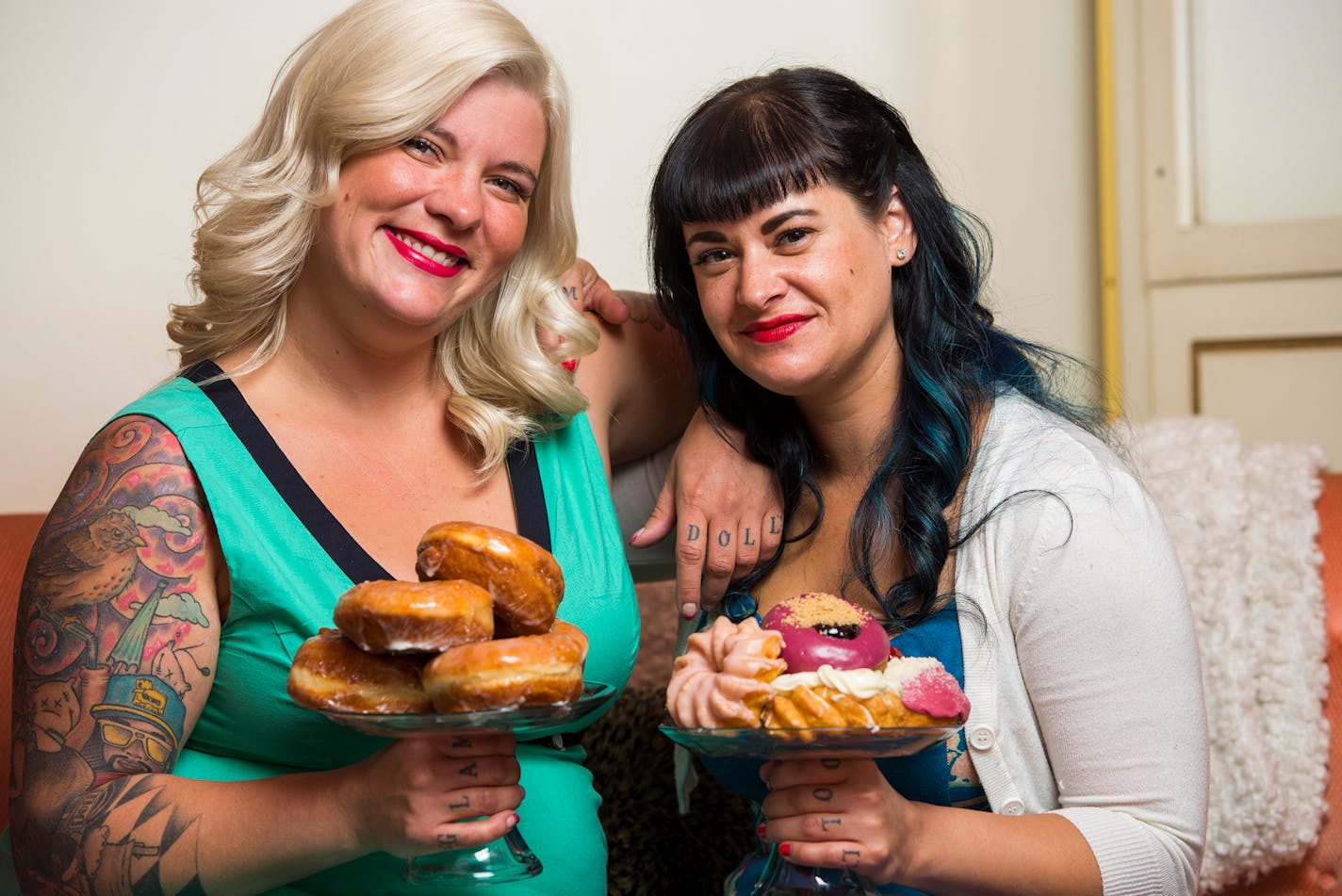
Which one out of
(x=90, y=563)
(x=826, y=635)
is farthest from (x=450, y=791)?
(x=90, y=563)

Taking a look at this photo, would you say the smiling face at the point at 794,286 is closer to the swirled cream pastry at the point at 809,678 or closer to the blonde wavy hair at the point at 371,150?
the blonde wavy hair at the point at 371,150

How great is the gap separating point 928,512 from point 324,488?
81 cm

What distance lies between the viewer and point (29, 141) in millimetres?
2744

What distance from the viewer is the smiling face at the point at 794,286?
170 cm

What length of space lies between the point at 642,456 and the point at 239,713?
0.92 metres

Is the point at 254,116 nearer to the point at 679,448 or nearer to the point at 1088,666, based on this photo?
the point at 679,448

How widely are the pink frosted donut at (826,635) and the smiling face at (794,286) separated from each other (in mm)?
483

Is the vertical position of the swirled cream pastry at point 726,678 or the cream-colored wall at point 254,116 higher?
the cream-colored wall at point 254,116

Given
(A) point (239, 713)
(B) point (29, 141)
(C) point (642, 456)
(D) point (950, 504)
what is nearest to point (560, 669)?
(A) point (239, 713)

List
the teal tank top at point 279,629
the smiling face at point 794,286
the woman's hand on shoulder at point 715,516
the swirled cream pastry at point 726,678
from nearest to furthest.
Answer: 1. the swirled cream pastry at point 726,678
2. the teal tank top at point 279,629
3. the smiling face at point 794,286
4. the woman's hand on shoulder at point 715,516

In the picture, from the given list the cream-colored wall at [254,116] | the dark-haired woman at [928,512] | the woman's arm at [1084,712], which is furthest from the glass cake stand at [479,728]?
the cream-colored wall at [254,116]

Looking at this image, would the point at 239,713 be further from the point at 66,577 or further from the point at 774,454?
the point at 774,454

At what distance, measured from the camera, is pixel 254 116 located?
2.90 m

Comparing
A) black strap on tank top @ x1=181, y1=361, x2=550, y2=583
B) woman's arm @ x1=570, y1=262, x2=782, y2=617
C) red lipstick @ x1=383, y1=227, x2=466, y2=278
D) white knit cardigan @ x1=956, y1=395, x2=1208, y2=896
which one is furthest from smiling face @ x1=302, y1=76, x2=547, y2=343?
white knit cardigan @ x1=956, y1=395, x2=1208, y2=896
